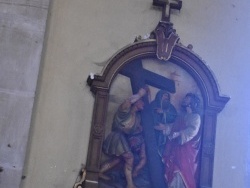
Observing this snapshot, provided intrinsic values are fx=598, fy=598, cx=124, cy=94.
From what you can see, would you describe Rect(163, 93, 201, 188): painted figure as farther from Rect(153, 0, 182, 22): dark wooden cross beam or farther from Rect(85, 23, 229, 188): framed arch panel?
Rect(153, 0, 182, 22): dark wooden cross beam

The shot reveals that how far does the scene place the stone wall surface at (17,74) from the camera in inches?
151

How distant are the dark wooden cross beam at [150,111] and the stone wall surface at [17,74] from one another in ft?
2.17

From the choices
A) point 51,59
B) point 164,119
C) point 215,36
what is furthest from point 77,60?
point 215,36

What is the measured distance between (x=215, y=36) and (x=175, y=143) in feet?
3.03

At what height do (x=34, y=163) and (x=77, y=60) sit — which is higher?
(x=77, y=60)

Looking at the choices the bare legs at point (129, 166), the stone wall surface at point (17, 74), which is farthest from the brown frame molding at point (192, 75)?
the stone wall surface at point (17, 74)

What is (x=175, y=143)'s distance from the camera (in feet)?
13.6

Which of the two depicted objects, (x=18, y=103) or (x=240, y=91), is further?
(x=240, y=91)

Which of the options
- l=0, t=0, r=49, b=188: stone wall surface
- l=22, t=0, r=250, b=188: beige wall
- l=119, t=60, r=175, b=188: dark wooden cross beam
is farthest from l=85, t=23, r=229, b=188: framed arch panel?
l=0, t=0, r=49, b=188: stone wall surface

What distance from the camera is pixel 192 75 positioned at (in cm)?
432

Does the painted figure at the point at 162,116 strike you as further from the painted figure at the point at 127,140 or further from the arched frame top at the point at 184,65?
the arched frame top at the point at 184,65

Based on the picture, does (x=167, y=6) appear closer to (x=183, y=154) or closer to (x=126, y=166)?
(x=183, y=154)

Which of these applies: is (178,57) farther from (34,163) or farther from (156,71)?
(34,163)

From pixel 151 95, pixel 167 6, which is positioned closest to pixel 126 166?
pixel 151 95
